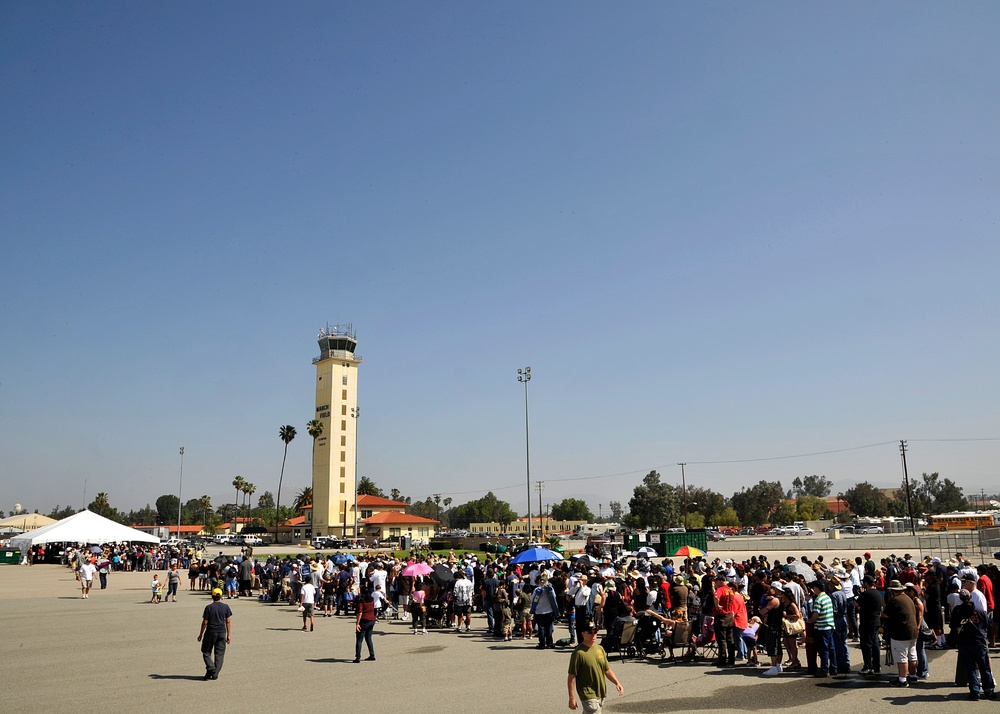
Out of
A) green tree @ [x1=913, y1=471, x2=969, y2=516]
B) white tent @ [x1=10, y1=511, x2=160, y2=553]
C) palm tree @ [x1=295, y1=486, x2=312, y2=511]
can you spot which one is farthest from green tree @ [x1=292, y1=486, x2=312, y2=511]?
green tree @ [x1=913, y1=471, x2=969, y2=516]

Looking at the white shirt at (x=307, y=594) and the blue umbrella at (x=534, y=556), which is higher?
the blue umbrella at (x=534, y=556)

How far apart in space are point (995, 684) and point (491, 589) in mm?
10181

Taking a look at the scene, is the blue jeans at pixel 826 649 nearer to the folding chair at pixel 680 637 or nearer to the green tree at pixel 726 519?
the folding chair at pixel 680 637

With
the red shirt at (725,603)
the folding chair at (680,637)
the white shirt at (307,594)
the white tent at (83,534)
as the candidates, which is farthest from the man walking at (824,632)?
the white tent at (83,534)

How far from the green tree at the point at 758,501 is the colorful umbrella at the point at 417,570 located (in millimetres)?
142877

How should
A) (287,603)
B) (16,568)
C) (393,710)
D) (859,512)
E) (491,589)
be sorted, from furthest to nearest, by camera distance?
(859,512) < (16,568) < (287,603) < (491,589) < (393,710)

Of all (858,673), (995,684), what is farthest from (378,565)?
(995,684)

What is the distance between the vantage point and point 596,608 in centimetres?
1609

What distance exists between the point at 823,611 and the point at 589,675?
6.09m

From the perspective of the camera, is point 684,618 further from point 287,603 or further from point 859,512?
point 859,512

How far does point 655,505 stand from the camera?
110m

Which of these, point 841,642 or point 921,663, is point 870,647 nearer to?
point 841,642

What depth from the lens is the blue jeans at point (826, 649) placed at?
473 inches

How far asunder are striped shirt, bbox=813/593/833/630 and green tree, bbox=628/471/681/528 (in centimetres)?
10066
